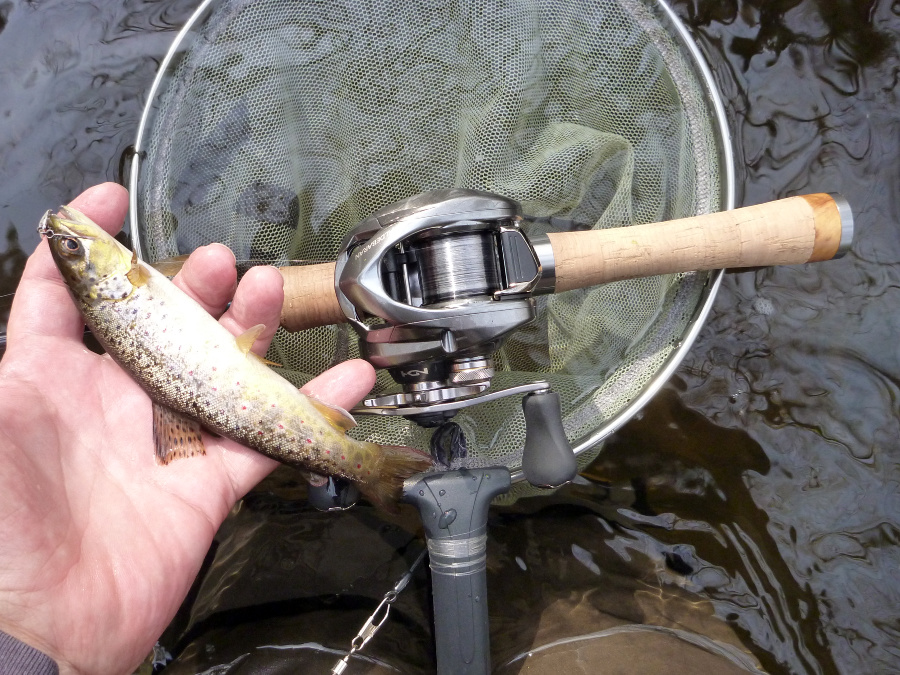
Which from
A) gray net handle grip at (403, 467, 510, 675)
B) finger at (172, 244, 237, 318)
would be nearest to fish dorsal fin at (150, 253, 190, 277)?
finger at (172, 244, 237, 318)

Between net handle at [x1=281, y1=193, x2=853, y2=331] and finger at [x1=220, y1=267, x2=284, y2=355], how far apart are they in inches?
3.4

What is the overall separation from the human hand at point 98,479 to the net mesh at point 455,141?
0.99 feet

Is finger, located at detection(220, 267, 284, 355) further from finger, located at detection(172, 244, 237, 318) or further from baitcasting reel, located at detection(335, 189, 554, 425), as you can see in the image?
baitcasting reel, located at detection(335, 189, 554, 425)

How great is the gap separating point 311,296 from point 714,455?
68.5 inches

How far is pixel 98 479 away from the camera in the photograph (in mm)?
1812

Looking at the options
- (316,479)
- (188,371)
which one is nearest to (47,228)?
(188,371)

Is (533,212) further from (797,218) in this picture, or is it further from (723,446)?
(723,446)

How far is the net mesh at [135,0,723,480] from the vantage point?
2084 mm

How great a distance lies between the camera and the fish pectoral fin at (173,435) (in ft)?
6.17

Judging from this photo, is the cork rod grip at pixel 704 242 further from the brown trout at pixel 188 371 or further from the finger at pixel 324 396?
the brown trout at pixel 188 371

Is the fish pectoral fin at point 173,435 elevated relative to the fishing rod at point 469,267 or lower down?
lower down

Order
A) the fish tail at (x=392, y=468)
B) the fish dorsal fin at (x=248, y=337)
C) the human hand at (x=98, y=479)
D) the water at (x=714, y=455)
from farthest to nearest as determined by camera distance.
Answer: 1. the water at (x=714, y=455)
2. the fish tail at (x=392, y=468)
3. the fish dorsal fin at (x=248, y=337)
4. the human hand at (x=98, y=479)

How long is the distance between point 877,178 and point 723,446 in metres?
1.28

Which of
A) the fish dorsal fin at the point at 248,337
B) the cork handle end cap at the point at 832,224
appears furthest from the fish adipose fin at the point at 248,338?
the cork handle end cap at the point at 832,224
